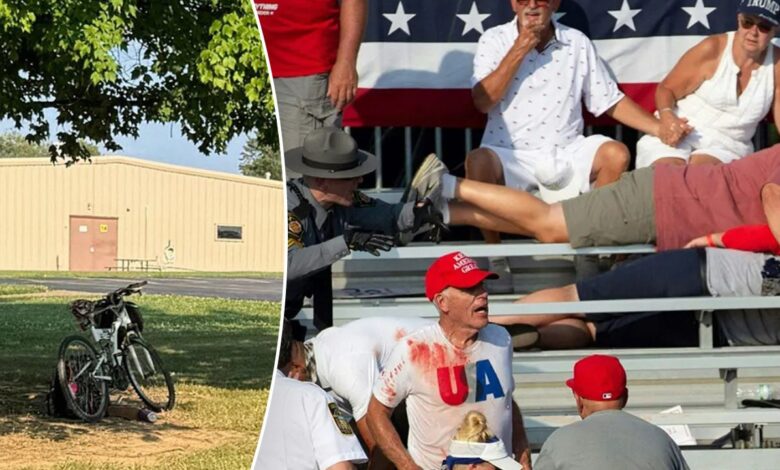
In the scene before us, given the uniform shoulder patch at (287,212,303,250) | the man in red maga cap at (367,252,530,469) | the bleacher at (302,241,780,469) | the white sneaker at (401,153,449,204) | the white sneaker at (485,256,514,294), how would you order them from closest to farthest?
1. the uniform shoulder patch at (287,212,303,250)
2. the man in red maga cap at (367,252,530,469)
3. the white sneaker at (401,153,449,204)
4. the bleacher at (302,241,780,469)
5. the white sneaker at (485,256,514,294)

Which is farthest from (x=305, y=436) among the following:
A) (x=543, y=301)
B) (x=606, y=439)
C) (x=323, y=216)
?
(x=543, y=301)

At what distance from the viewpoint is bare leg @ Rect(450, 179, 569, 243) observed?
4004mm

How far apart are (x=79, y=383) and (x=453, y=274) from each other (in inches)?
57.6

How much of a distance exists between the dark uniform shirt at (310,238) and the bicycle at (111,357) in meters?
0.49

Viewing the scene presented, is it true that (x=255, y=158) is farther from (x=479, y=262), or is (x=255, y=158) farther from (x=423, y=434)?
(x=479, y=262)

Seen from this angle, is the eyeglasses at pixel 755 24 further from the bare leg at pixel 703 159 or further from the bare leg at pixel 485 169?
the bare leg at pixel 485 169

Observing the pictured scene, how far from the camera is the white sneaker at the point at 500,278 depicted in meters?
4.42

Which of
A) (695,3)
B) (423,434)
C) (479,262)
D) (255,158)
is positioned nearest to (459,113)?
(479,262)

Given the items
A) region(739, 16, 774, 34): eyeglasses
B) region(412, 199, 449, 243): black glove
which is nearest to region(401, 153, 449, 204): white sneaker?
region(412, 199, 449, 243): black glove

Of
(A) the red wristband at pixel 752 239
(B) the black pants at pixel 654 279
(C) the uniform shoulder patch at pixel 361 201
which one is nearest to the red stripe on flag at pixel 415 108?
(B) the black pants at pixel 654 279

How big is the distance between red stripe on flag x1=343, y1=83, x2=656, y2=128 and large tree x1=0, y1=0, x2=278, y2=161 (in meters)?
2.57

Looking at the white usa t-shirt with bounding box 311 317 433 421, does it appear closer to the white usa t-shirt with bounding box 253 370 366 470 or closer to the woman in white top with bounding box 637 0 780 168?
the white usa t-shirt with bounding box 253 370 366 470

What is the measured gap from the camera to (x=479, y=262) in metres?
A: 4.52

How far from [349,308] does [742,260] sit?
1.12m
